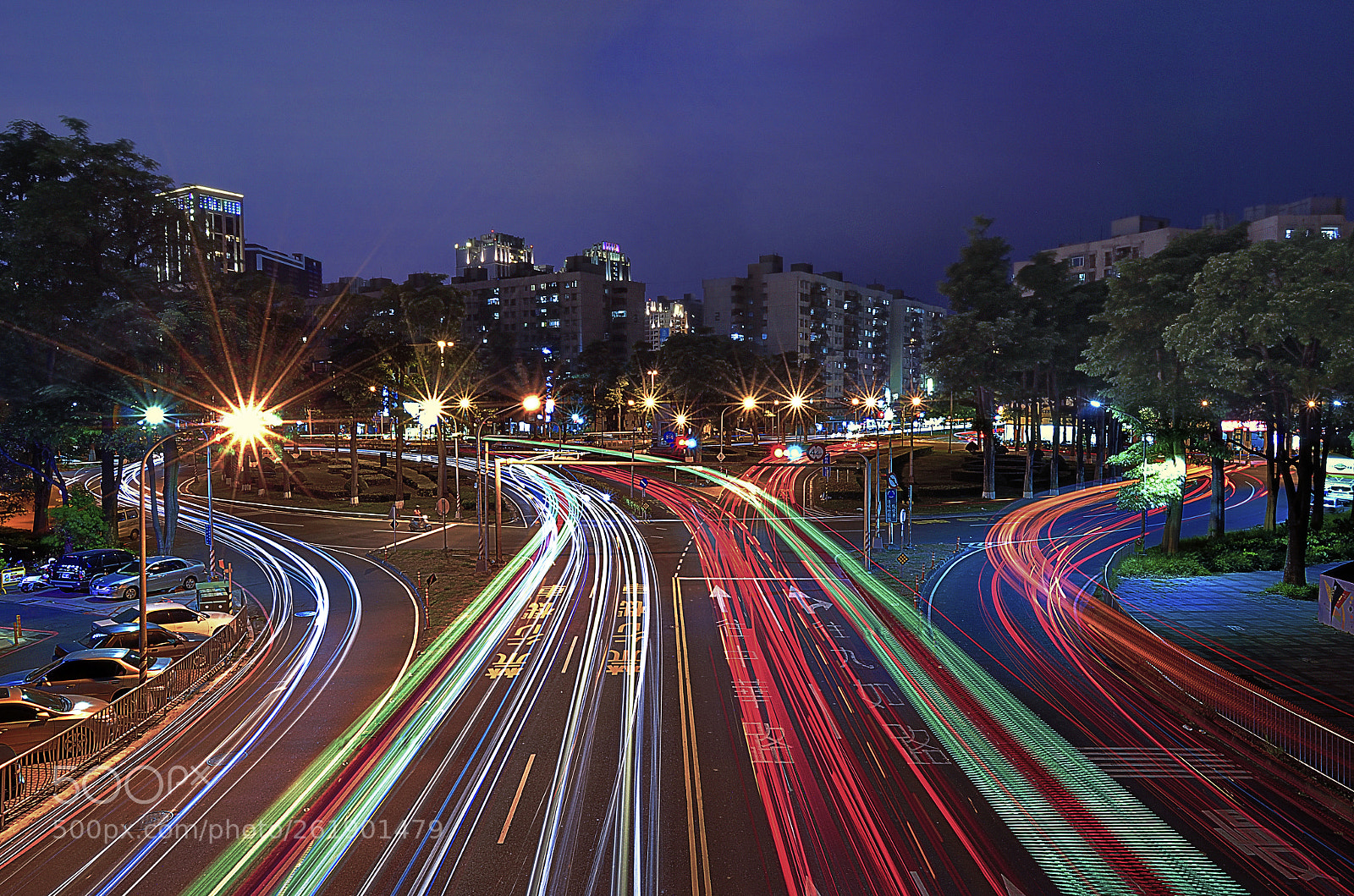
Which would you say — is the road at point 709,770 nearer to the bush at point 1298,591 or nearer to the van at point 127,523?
the bush at point 1298,591

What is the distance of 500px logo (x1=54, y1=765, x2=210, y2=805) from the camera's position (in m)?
14.0

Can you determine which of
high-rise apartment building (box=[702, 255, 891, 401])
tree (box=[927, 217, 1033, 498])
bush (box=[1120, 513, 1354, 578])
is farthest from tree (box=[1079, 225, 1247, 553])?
high-rise apartment building (box=[702, 255, 891, 401])

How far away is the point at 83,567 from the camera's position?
109 feet

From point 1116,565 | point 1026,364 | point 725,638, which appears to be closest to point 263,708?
point 725,638

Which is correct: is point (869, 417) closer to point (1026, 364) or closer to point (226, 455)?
point (1026, 364)

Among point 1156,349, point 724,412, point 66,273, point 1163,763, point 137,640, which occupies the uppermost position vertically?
point 66,273

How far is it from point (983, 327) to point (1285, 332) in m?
30.9

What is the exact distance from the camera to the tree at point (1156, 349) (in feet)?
112

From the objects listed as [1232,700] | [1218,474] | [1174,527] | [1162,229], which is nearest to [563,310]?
[1162,229]

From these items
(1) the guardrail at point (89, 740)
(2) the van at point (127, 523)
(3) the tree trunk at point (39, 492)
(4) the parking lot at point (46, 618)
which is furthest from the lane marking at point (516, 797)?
(3) the tree trunk at point (39, 492)

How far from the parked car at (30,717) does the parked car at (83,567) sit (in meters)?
19.0

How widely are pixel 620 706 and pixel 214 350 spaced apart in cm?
3235

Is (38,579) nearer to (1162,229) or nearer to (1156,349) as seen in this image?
(1156,349)

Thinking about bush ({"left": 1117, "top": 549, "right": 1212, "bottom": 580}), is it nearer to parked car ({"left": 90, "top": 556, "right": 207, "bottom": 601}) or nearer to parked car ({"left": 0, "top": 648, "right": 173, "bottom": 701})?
parked car ({"left": 0, "top": 648, "right": 173, "bottom": 701})
